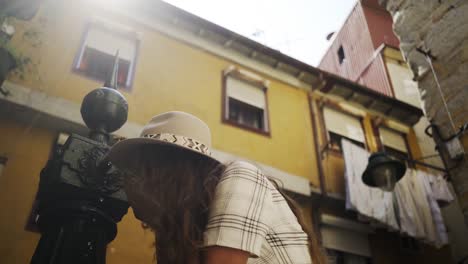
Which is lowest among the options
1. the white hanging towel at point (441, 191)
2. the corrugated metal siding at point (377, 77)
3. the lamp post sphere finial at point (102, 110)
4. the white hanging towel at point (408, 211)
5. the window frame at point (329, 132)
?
the lamp post sphere finial at point (102, 110)

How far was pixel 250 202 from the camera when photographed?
1.36 meters

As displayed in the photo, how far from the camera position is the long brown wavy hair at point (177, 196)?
1.42 meters

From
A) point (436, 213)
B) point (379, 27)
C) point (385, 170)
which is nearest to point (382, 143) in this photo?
point (436, 213)

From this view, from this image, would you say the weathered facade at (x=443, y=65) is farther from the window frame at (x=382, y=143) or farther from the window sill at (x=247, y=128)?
the window frame at (x=382, y=143)

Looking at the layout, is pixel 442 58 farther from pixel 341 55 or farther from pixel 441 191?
pixel 341 55

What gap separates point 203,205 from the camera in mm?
1457

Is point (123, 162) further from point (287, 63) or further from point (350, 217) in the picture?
point (287, 63)

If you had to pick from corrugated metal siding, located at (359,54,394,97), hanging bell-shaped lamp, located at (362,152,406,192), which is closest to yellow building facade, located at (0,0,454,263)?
hanging bell-shaped lamp, located at (362,152,406,192)

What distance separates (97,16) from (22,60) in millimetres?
2081

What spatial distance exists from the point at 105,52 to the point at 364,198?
5940 millimetres

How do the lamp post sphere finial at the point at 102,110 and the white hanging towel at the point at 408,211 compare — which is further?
the white hanging towel at the point at 408,211

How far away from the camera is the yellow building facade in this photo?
5.68 metres

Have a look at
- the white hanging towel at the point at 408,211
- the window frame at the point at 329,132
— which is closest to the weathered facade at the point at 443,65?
the white hanging towel at the point at 408,211

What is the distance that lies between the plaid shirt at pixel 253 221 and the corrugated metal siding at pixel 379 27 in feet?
45.5
